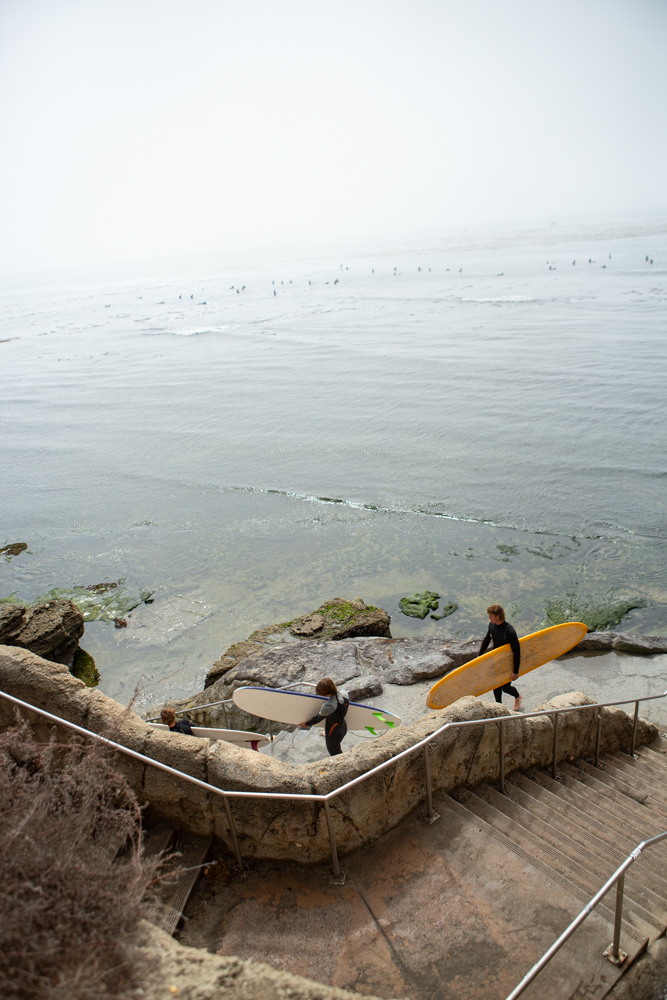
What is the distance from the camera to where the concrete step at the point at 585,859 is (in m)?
4.41

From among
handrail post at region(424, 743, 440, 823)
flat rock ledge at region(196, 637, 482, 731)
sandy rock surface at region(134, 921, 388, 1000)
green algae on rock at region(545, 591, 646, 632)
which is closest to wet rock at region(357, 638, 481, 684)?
flat rock ledge at region(196, 637, 482, 731)

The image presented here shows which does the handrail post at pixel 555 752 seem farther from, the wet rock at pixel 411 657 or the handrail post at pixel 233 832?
the wet rock at pixel 411 657

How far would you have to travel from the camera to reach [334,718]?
6.53 m

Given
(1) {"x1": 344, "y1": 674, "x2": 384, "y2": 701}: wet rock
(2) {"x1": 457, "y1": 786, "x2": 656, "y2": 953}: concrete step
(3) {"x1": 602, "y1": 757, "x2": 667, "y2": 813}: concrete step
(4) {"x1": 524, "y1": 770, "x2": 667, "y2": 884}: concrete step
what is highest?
(2) {"x1": 457, "y1": 786, "x2": 656, "y2": 953}: concrete step

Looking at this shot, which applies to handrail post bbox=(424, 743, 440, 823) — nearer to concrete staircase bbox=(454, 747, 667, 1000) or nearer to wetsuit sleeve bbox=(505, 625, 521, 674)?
concrete staircase bbox=(454, 747, 667, 1000)

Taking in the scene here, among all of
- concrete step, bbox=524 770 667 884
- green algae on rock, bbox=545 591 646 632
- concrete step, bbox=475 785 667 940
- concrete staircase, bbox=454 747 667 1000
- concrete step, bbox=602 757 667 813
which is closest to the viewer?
concrete staircase, bbox=454 747 667 1000

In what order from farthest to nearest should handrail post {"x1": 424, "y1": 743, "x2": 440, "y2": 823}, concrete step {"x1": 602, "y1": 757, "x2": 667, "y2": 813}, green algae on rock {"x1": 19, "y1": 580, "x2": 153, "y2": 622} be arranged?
green algae on rock {"x1": 19, "y1": 580, "x2": 153, "y2": 622} → concrete step {"x1": 602, "y1": 757, "x2": 667, "y2": 813} → handrail post {"x1": 424, "y1": 743, "x2": 440, "y2": 823}

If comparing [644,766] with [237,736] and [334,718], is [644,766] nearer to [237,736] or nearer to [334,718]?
[334,718]

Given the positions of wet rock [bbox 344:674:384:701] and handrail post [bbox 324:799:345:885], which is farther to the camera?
wet rock [bbox 344:674:384:701]

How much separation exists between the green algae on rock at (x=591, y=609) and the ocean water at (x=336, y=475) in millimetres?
93

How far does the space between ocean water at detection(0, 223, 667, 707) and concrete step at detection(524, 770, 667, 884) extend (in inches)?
163

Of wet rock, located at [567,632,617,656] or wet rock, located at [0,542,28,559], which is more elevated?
wet rock, located at [0,542,28,559]

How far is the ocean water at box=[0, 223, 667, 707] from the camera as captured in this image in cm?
1492

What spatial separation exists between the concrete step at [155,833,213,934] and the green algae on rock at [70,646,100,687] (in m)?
8.54
